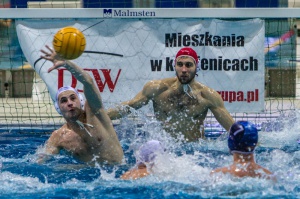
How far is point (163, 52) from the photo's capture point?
7809 millimetres

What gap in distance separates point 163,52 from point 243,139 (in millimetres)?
3502

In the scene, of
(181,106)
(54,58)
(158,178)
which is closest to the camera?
(54,58)

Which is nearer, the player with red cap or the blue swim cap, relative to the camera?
the blue swim cap

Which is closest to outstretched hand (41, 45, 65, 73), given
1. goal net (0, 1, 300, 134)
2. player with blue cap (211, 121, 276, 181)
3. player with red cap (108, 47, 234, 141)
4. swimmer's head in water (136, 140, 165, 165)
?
swimmer's head in water (136, 140, 165, 165)

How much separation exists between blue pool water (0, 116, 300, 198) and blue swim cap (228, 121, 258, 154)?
226 mm

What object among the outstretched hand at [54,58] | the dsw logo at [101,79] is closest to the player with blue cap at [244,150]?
the outstretched hand at [54,58]

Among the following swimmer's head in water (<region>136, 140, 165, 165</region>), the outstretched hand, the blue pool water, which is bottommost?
the blue pool water

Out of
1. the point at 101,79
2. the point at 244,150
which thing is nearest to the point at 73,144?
the point at 244,150

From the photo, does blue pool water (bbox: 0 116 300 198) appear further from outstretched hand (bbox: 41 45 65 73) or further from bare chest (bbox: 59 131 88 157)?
outstretched hand (bbox: 41 45 65 73)

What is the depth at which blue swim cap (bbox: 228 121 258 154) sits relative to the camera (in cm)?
444

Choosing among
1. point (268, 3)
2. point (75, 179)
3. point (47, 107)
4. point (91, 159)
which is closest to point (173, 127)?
point (91, 159)

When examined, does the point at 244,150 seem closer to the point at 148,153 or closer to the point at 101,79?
the point at 148,153

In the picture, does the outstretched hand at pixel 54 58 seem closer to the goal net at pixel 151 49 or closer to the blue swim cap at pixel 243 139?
the blue swim cap at pixel 243 139

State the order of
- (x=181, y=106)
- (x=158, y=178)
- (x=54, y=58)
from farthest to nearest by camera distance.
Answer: (x=181, y=106), (x=158, y=178), (x=54, y=58)
